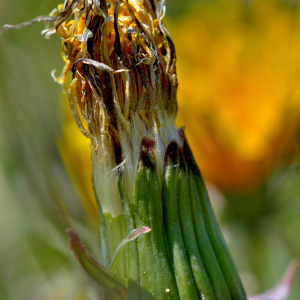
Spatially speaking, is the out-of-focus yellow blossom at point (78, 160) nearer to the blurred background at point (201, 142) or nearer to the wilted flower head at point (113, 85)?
the blurred background at point (201, 142)

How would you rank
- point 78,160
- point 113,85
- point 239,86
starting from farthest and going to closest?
point 239,86, point 78,160, point 113,85

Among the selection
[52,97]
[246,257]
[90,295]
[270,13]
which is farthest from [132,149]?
[270,13]

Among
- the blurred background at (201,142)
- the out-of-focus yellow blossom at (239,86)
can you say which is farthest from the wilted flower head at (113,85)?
the out-of-focus yellow blossom at (239,86)

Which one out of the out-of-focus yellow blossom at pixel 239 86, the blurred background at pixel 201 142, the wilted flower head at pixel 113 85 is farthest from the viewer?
the out-of-focus yellow blossom at pixel 239 86

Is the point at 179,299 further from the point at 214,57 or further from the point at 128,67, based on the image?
the point at 214,57

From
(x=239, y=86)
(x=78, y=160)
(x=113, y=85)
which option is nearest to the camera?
(x=113, y=85)

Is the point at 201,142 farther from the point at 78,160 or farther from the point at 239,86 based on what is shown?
the point at 78,160

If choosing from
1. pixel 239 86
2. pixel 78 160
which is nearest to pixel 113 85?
pixel 78 160
